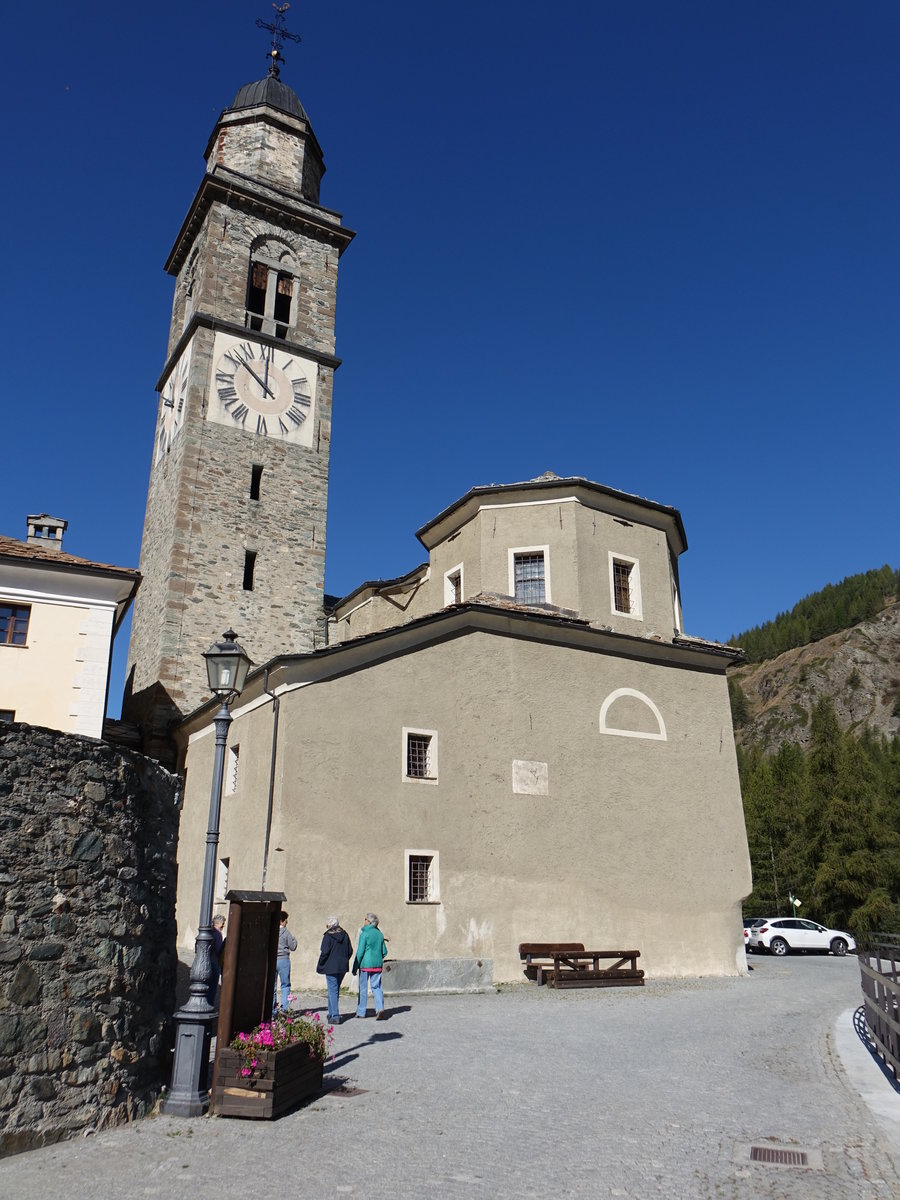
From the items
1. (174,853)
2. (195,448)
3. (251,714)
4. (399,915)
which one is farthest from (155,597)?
(174,853)

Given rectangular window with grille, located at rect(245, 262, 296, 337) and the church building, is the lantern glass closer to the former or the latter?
the church building

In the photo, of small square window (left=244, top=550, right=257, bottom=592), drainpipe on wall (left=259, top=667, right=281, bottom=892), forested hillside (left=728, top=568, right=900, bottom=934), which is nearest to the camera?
drainpipe on wall (left=259, top=667, right=281, bottom=892)

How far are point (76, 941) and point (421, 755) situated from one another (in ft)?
41.4

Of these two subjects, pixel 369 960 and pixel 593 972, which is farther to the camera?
pixel 593 972

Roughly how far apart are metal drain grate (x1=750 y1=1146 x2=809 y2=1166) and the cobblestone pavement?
94 millimetres

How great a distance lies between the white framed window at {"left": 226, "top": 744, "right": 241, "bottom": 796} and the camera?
19.9m

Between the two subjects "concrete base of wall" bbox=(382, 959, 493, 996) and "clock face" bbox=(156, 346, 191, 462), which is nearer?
"concrete base of wall" bbox=(382, 959, 493, 996)

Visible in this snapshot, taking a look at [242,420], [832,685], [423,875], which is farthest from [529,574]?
[832,685]

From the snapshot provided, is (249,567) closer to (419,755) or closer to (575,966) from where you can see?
(419,755)

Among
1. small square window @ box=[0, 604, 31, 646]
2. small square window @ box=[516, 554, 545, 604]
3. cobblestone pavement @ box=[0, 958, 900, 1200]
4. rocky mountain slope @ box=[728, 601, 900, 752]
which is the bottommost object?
cobblestone pavement @ box=[0, 958, 900, 1200]

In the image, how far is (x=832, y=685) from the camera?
138375mm

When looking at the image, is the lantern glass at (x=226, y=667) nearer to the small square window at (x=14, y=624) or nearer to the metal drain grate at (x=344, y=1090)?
the metal drain grate at (x=344, y=1090)

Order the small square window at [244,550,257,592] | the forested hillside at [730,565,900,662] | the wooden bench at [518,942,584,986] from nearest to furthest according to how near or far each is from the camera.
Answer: the wooden bench at [518,942,584,986] → the small square window at [244,550,257,592] → the forested hillside at [730,565,900,662]

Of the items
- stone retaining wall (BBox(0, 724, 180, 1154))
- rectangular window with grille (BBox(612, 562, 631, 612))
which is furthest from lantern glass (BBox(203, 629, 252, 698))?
rectangular window with grille (BBox(612, 562, 631, 612))
